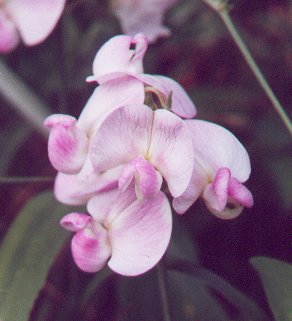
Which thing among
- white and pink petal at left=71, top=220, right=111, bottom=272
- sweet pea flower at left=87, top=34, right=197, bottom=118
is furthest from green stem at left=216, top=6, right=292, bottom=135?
white and pink petal at left=71, top=220, right=111, bottom=272

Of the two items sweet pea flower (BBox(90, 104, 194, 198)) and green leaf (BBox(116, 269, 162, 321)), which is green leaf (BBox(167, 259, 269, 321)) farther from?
sweet pea flower (BBox(90, 104, 194, 198))

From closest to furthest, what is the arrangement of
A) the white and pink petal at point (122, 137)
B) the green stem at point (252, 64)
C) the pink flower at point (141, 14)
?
the white and pink petal at point (122, 137) → the green stem at point (252, 64) → the pink flower at point (141, 14)

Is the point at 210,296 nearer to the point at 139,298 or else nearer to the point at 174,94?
the point at 139,298

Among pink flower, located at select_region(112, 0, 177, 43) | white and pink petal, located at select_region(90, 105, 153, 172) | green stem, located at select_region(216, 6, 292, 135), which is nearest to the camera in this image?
white and pink petal, located at select_region(90, 105, 153, 172)

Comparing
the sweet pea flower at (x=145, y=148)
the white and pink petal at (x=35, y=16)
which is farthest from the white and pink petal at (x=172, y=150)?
the white and pink petal at (x=35, y=16)

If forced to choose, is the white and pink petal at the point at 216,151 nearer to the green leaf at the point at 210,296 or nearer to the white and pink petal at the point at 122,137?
the white and pink petal at the point at 122,137

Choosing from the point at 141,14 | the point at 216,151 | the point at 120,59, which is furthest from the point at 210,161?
the point at 141,14

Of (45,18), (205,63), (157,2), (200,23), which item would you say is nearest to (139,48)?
(45,18)

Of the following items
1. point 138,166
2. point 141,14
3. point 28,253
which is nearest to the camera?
point 138,166
